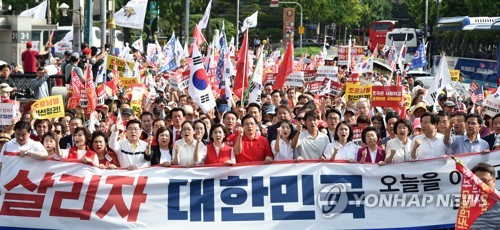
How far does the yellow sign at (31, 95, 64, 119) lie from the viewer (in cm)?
1160

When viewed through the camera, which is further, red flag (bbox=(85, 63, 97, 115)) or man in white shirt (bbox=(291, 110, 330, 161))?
red flag (bbox=(85, 63, 97, 115))

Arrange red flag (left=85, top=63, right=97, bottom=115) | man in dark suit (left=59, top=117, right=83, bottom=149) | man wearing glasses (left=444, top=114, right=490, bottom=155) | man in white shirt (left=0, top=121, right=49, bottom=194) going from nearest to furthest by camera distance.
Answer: man in white shirt (left=0, top=121, right=49, bottom=194) → man wearing glasses (left=444, top=114, right=490, bottom=155) → man in dark suit (left=59, top=117, right=83, bottom=149) → red flag (left=85, top=63, right=97, bottom=115)

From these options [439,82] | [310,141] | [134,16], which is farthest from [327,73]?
[310,141]

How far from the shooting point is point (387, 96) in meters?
13.7

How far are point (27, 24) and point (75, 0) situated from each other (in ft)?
15.7

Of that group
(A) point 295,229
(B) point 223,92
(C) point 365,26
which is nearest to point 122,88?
(B) point 223,92

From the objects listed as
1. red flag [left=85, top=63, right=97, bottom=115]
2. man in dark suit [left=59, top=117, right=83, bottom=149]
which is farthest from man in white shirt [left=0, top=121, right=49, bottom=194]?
red flag [left=85, top=63, right=97, bottom=115]

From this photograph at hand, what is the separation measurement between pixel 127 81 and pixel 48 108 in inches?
218

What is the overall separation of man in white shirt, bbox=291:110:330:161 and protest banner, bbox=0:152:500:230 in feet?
2.08

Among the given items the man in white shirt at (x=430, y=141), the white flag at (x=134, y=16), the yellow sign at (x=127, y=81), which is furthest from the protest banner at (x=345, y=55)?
the man in white shirt at (x=430, y=141)

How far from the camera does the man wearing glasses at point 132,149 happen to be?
973cm

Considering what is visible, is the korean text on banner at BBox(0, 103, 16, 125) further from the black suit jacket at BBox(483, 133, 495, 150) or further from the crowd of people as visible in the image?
the black suit jacket at BBox(483, 133, 495, 150)

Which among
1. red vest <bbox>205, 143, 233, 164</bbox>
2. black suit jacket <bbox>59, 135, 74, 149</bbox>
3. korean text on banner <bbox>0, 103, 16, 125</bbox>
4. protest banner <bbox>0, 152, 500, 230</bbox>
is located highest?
korean text on banner <bbox>0, 103, 16, 125</bbox>

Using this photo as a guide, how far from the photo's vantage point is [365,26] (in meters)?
107
